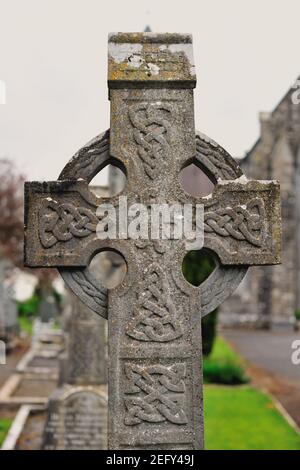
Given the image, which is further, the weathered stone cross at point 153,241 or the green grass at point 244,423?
the green grass at point 244,423

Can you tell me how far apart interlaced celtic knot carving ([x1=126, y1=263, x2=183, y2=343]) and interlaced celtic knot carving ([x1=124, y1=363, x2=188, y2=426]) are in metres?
0.15

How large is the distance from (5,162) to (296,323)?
1356 cm

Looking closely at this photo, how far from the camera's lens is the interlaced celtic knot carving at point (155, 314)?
Result: 10.3 feet

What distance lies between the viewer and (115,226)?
323 cm

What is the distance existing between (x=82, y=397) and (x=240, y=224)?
4275mm

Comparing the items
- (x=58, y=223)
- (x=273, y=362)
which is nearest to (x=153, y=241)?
(x=58, y=223)

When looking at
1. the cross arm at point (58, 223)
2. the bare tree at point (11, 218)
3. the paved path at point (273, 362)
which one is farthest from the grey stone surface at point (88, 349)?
the bare tree at point (11, 218)

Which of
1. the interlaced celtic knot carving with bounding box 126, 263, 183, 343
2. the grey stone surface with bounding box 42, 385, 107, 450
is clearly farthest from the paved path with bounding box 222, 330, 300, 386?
the interlaced celtic knot carving with bounding box 126, 263, 183, 343

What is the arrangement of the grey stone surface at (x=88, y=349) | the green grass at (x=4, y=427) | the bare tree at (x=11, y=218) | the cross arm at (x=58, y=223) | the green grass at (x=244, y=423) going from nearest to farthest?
the cross arm at (x=58, y=223) → the grey stone surface at (x=88, y=349) → the green grass at (x=244, y=423) → the green grass at (x=4, y=427) → the bare tree at (x=11, y=218)

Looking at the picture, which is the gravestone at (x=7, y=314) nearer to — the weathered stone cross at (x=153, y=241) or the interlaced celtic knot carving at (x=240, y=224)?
the weathered stone cross at (x=153, y=241)

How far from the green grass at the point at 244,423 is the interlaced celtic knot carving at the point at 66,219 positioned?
5.34m

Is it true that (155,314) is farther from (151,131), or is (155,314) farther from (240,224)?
(151,131)
